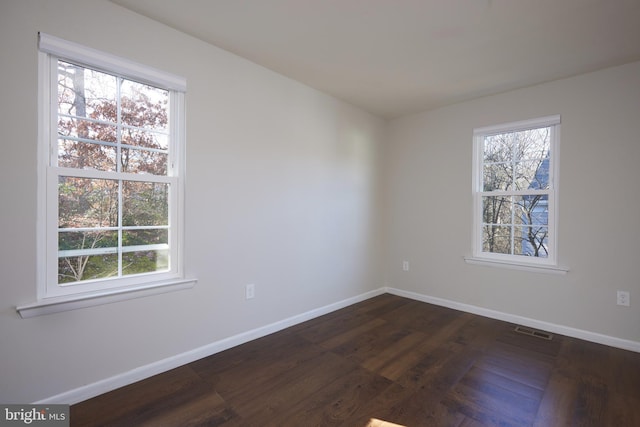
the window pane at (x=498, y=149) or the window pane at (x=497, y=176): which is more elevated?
the window pane at (x=498, y=149)

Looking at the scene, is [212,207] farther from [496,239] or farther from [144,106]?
[496,239]

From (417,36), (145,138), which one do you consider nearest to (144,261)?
(145,138)

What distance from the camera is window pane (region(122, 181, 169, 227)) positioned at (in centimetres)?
203

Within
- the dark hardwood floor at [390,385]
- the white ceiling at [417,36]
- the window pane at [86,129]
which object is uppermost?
the white ceiling at [417,36]

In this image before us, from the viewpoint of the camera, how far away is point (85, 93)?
6.12ft

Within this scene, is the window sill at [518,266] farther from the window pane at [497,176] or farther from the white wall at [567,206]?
the window pane at [497,176]

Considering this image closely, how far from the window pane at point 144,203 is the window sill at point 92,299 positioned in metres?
0.45

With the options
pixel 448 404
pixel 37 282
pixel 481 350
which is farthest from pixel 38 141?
pixel 481 350

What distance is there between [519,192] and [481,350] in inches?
67.0

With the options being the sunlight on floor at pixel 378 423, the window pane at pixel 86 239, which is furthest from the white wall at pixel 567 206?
the window pane at pixel 86 239

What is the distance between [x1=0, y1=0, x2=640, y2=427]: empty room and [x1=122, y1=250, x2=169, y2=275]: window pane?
13 mm

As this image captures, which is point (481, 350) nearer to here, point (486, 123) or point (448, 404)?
point (448, 404)

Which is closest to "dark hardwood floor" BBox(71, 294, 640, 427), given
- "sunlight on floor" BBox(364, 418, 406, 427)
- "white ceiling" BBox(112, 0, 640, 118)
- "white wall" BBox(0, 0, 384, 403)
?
"sunlight on floor" BBox(364, 418, 406, 427)

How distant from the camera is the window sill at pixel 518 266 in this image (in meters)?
2.90
